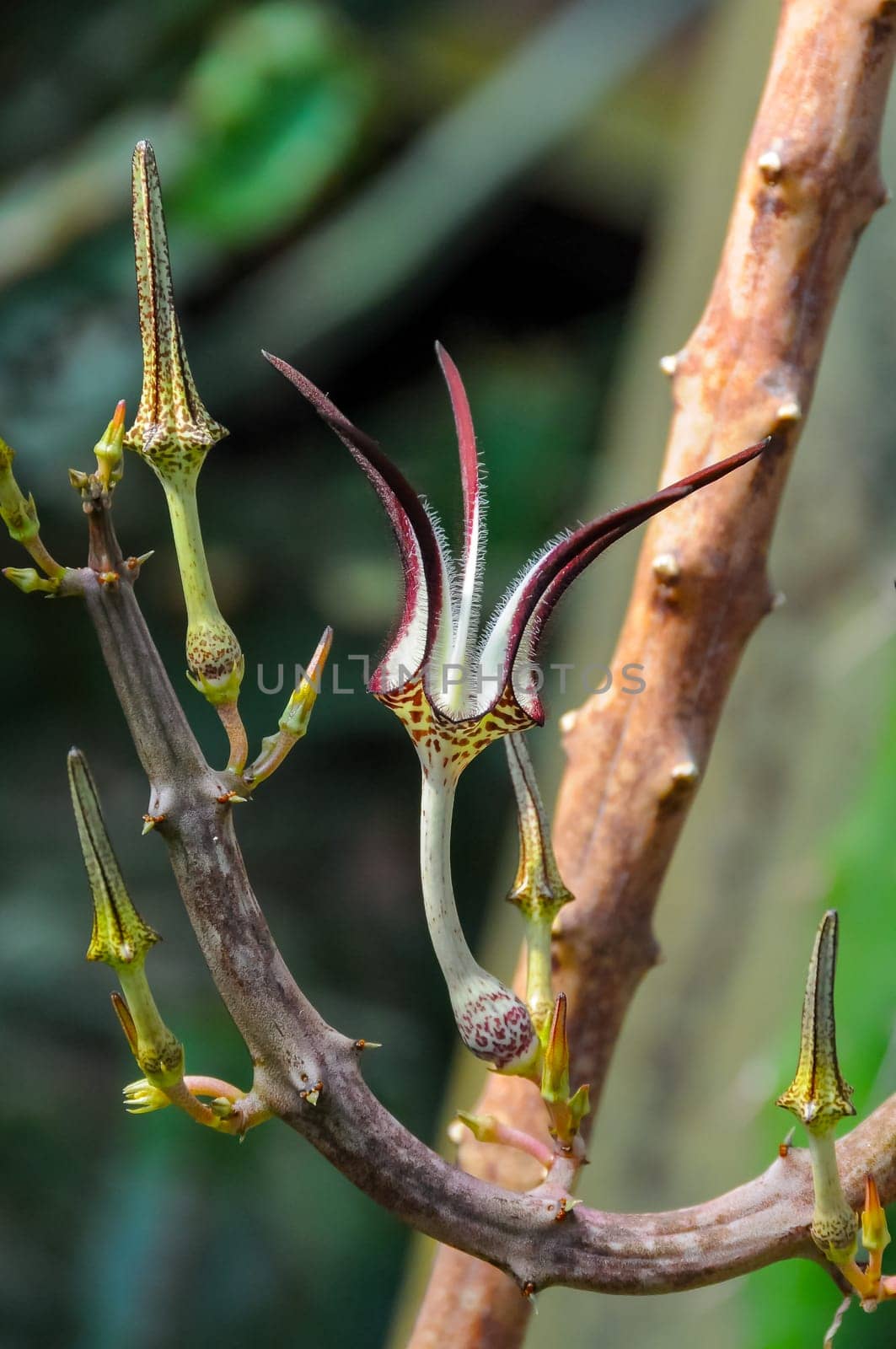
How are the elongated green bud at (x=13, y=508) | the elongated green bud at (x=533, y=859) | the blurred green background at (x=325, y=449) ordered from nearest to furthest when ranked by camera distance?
the elongated green bud at (x=13, y=508)
the elongated green bud at (x=533, y=859)
the blurred green background at (x=325, y=449)

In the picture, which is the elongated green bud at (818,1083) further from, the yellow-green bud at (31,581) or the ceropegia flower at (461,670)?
the yellow-green bud at (31,581)

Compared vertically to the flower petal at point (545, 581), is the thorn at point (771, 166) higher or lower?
higher

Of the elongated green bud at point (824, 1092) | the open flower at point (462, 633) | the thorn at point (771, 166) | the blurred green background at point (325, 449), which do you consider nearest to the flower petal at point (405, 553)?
the open flower at point (462, 633)

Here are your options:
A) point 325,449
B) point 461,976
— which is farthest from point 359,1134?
point 325,449

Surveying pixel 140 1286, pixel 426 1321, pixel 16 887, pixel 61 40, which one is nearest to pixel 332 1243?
pixel 140 1286

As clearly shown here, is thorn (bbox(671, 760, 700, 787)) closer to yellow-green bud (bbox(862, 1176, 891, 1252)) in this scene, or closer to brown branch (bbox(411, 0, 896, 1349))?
brown branch (bbox(411, 0, 896, 1349))

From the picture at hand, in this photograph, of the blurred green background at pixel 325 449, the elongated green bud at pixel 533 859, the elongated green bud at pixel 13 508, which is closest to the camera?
the elongated green bud at pixel 13 508

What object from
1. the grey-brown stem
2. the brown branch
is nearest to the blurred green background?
the brown branch
